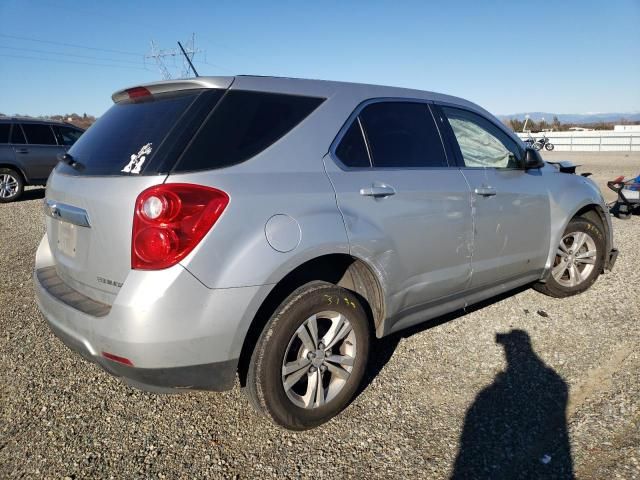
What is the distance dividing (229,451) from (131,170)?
4.76 feet

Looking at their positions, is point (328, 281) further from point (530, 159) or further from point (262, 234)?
point (530, 159)

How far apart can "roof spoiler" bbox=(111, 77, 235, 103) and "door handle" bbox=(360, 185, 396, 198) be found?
893 millimetres

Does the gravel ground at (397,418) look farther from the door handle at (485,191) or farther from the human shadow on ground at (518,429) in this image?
the door handle at (485,191)

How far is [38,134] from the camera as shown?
11.5m

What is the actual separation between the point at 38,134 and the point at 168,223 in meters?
11.4

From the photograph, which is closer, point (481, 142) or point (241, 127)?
point (241, 127)

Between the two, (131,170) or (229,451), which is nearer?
(131,170)

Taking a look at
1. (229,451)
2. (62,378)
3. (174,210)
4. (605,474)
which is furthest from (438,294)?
(62,378)

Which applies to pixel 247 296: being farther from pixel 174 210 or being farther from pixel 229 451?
pixel 229 451

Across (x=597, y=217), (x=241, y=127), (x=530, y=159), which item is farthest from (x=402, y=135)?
(x=597, y=217)

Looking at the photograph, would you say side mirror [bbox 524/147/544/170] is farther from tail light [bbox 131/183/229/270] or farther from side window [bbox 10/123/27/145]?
side window [bbox 10/123/27/145]

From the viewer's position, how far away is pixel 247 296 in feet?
7.14

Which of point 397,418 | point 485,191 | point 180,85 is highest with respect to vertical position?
point 180,85

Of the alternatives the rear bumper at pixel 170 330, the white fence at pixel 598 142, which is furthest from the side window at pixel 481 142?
the white fence at pixel 598 142
